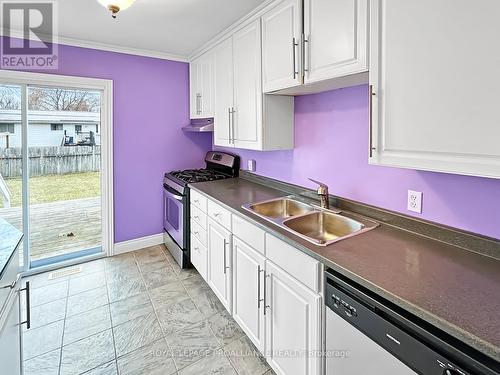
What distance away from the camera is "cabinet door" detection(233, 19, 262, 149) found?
7.20 ft

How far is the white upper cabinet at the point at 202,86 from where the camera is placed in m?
3.02

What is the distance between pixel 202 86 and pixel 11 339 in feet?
9.13

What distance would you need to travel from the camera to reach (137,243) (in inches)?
139

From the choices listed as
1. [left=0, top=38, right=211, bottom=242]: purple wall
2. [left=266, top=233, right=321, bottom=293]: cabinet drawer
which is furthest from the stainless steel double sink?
[left=0, top=38, right=211, bottom=242]: purple wall

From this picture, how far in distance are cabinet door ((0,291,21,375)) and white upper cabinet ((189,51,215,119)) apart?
2317 mm

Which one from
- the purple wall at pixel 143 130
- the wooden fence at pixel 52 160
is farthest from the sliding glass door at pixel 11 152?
the purple wall at pixel 143 130

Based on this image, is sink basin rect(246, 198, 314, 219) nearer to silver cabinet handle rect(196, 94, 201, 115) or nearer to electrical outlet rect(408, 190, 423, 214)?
electrical outlet rect(408, 190, 423, 214)

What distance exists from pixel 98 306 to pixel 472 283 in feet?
8.57

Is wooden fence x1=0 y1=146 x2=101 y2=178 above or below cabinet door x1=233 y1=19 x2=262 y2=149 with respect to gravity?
below

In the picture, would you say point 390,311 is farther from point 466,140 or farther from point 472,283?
point 466,140

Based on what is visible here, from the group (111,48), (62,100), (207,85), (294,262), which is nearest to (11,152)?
(62,100)

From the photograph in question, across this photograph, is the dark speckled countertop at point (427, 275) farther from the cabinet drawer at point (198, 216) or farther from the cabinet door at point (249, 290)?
the cabinet drawer at point (198, 216)

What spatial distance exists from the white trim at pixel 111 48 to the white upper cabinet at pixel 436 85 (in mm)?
2795

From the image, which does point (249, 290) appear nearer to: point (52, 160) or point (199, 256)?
point (199, 256)
